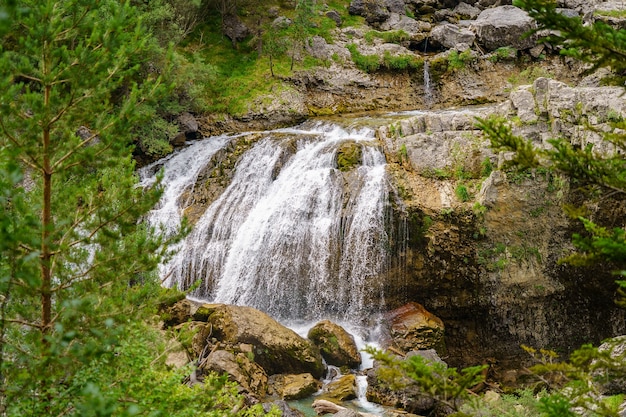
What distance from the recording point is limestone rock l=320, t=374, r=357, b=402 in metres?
13.1

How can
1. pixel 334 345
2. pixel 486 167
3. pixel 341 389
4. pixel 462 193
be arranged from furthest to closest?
pixel 486 167, pixel 462 193, pixel 334 345, pixel 341 389

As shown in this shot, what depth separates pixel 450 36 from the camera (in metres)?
32.7

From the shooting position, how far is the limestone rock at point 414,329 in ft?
50.9

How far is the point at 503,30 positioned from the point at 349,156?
1835cm

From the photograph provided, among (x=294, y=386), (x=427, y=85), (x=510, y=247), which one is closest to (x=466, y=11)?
(x=427, y=85)

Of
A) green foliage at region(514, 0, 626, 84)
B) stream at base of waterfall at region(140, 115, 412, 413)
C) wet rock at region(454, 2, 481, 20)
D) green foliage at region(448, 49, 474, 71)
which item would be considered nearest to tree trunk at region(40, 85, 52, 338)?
green foliage at region(514, 0, 626, 84)

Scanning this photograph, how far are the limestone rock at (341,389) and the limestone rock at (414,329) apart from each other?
91.5 inches

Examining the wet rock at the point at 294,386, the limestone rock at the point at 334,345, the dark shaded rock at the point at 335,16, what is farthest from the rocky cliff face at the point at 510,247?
the dark shaded rock at the point at 335,16

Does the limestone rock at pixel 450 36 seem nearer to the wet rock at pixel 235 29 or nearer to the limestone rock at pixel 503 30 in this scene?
the limestone rock at pixel 503 30

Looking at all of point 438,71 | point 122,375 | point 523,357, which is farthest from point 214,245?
point 438,71

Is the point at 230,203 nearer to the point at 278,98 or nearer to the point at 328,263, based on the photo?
the point at 328,263

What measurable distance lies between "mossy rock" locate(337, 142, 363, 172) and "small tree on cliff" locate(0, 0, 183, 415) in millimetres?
14177

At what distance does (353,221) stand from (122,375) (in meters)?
13.1

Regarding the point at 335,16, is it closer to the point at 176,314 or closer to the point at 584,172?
the point at 176,314
